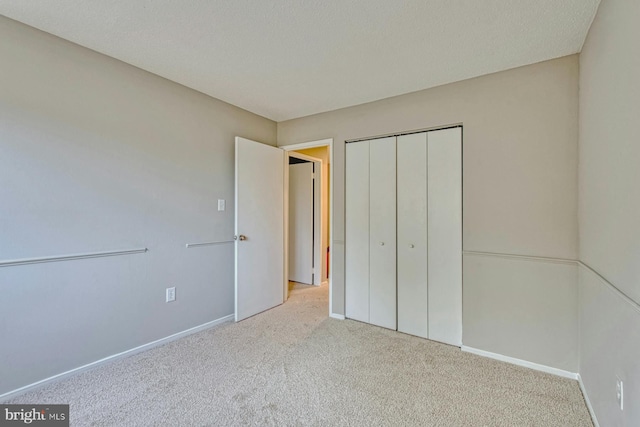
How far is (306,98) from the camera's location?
2848 mm

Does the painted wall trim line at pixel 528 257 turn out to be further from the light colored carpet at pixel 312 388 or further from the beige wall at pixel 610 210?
the light colored carpet at pixel 312 388

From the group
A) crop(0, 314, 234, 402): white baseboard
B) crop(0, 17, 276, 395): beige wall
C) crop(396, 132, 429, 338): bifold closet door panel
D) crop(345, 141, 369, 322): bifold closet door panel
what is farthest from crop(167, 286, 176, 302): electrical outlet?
crop(396, 132, 429, 338): bifold closet door panel

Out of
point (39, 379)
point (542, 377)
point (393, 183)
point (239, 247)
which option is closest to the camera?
point (39, 379)

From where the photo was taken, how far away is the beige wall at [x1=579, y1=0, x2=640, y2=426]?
1144 millimetres

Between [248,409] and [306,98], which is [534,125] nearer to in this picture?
[306,98]

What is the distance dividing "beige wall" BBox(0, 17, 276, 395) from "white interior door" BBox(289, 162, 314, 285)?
1.85 metres

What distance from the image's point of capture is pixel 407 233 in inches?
107

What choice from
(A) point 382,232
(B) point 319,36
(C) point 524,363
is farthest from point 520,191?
(B) point 319,36

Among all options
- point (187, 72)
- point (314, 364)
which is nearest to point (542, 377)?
point (314, 364)

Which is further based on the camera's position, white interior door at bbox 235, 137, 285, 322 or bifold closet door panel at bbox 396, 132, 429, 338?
white interior door at bbox 235, 137, 285, 322

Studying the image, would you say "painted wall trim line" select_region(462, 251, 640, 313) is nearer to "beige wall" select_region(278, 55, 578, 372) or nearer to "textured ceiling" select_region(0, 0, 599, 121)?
"beige wall" select_region(278, 55, 578, 372)

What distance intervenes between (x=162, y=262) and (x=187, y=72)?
1.60m

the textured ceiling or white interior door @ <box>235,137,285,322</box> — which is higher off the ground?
the textured ceiling

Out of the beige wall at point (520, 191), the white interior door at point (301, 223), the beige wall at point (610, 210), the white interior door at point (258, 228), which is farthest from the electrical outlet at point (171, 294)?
the beige wall at point (610, 210)
